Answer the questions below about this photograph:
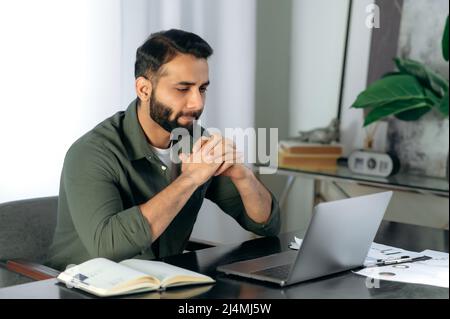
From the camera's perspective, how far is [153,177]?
2027 millimetres

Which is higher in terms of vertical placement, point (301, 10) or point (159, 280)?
point (301, 10)

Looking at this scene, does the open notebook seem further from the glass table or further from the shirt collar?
the glass table

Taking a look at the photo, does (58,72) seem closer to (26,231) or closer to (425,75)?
(26,231)

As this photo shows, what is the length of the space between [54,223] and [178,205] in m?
0.48

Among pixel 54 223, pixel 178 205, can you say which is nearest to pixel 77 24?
pixel 54 223

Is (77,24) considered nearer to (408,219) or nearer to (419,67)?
(419,67)

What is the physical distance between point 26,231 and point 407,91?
5.69 ft

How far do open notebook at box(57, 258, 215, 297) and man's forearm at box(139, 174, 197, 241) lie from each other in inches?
11.1

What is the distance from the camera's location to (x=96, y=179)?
182 cm

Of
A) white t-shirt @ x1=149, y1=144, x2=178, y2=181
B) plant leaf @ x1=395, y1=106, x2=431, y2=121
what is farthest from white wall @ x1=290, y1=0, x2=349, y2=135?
white t-shirt @ x1=149, y1=144, x2=178, y2=181

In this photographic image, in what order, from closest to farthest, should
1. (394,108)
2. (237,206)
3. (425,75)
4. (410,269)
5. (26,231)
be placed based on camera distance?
(410,269)
(26,231)
(237,206)
(425,75)
(394,108)

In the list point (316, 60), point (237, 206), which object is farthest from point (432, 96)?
point (237, 206)

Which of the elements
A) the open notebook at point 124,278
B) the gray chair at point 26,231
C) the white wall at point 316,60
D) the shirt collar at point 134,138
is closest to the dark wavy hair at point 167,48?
the shirt collar at point 134,138

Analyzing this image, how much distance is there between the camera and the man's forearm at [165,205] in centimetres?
175
